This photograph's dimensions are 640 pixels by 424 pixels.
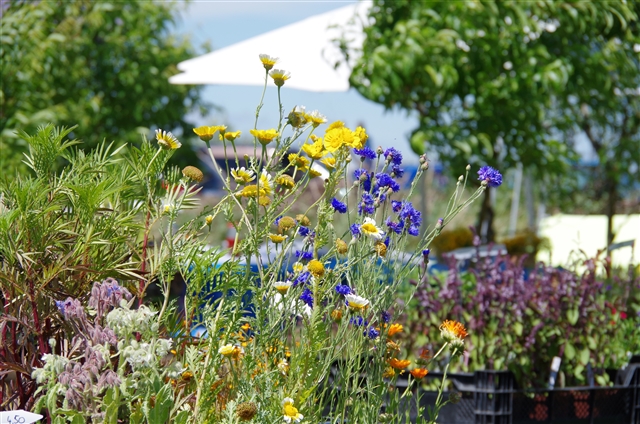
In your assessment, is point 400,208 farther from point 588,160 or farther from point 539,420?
point 588,160

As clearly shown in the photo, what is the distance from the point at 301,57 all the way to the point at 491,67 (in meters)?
1.40

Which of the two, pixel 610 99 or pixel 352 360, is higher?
pixel 610 99

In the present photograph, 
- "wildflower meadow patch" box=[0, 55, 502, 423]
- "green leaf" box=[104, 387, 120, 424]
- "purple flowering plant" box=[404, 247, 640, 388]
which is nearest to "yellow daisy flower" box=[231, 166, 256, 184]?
"wildflower meadow patch" box=[0, 55, 502, 423]

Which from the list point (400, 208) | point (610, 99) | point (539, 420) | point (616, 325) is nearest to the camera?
point (400, 208)

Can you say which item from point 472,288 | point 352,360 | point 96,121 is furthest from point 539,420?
point 96,121

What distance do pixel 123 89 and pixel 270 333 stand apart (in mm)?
5904

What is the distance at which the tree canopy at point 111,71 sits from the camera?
6.40m

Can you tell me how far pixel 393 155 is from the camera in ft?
6.43

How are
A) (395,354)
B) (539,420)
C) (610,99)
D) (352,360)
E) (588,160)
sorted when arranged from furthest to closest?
(588,160), (610,99), (539,420), (395,354), (352,360)

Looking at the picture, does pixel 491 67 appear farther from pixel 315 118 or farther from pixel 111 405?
pixel 111 405

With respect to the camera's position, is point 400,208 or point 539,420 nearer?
point 400,208

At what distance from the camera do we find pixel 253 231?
5.80ft

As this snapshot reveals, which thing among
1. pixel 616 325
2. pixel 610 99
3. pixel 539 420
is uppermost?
pixel 610 99

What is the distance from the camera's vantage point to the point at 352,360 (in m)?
1.80
